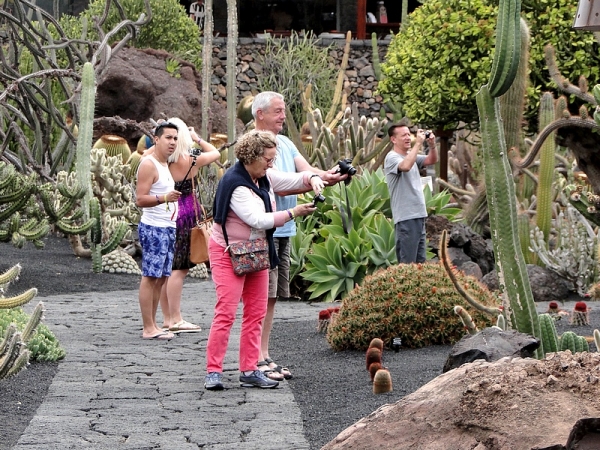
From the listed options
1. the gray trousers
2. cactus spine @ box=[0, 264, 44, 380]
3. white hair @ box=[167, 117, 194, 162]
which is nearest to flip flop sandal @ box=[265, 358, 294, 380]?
cactus spine @ box=[0, 264, 44, 380]

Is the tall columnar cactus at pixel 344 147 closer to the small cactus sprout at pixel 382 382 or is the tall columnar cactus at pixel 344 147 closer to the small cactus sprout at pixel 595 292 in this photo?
the small cactus sprout at pixel 595 292

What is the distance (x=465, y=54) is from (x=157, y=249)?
8.19 m

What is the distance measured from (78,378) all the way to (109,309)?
3703 mm

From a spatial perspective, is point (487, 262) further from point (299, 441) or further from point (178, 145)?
point (299, 441)

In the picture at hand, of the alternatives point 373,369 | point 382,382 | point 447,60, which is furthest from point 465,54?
point 382,382

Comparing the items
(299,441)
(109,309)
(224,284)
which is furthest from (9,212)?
(299,441)

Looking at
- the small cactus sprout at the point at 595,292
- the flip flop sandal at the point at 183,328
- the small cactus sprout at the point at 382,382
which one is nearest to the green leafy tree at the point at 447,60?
the small cactus sprout at the point at 595,292

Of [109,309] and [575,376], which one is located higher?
[575,376]

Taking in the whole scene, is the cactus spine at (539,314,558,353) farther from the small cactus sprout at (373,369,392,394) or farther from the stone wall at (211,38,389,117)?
the stone wall at (211,38,389,117)

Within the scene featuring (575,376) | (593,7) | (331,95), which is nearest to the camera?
(575,376)

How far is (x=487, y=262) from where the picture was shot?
A: 1273cm

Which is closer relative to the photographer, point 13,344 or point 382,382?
point 13,344

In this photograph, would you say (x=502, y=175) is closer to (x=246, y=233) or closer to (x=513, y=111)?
(x=246, y=233)

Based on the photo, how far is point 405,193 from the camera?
958 centimetres
